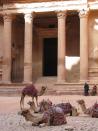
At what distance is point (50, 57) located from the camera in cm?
4434

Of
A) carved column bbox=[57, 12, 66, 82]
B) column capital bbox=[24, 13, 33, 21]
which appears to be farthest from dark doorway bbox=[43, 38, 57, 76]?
column capital bbox=[24, 13, 33, 21]

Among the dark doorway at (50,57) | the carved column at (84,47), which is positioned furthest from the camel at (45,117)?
the dark doorway at (50,57)

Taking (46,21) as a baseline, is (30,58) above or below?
below

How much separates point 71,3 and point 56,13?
1.93 meters

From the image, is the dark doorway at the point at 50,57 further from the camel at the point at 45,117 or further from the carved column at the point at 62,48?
the camel at the point at 45,117

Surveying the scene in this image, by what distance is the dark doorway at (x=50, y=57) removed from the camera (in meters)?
43.8

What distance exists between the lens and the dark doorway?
43.8 m

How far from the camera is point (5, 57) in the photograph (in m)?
40.2

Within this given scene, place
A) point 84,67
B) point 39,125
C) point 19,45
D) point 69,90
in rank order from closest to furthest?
point 39,125
point 69,90
point 84,67
point 19,45

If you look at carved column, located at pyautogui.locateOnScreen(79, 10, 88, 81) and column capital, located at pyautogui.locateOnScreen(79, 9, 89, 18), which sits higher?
column capital, located at pyautogui.locateOnScreen(79, 9, 89, 18)

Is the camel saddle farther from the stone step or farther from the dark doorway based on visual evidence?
the dark doorway

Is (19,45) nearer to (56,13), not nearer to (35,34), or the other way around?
(35,34)

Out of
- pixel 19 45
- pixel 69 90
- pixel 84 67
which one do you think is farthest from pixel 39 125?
pixel 19 45

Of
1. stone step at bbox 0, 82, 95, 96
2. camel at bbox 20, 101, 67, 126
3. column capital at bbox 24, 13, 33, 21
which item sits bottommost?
stone step at bbox 0, 82, 95, 96
